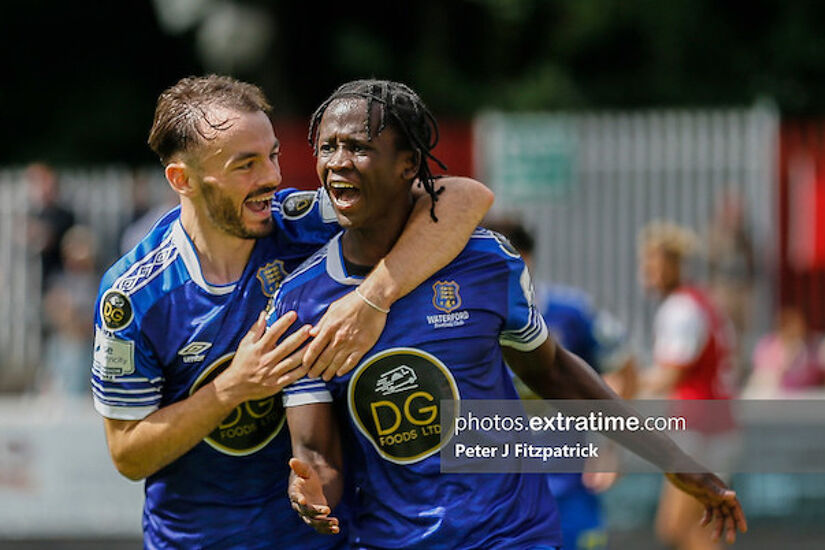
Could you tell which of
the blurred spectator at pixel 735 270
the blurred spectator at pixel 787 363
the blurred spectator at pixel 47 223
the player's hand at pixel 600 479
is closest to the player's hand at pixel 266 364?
the player's hand at pixel 600 479

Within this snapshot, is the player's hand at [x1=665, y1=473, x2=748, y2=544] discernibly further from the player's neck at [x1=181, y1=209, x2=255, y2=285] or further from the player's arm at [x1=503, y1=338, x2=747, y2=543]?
the player's neck at [x1=181, y1=209, x2=255, y2=285]

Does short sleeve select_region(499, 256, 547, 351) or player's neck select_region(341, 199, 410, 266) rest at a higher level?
player's neck select_region(341, 199, 410, 266)

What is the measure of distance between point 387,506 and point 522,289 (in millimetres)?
727

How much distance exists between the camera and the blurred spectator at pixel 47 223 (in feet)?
42.8

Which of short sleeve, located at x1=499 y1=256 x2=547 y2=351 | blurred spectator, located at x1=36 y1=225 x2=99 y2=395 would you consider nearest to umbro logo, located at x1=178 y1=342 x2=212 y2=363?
short sleeve, located at x1=499 y1=256 x2=547 y2=351

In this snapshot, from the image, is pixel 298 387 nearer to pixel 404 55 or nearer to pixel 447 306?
pixel 447 306

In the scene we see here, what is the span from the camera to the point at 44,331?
13250mm

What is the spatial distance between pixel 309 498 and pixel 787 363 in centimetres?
847

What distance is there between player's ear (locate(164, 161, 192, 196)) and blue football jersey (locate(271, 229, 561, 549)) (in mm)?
471

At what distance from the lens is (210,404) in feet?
12.5

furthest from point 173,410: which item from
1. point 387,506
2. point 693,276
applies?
point 693,276

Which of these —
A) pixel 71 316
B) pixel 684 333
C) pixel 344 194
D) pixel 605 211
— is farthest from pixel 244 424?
pixel 605 211

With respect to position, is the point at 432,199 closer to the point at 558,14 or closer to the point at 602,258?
the point at 602,258

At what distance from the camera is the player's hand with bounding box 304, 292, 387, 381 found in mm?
3672
